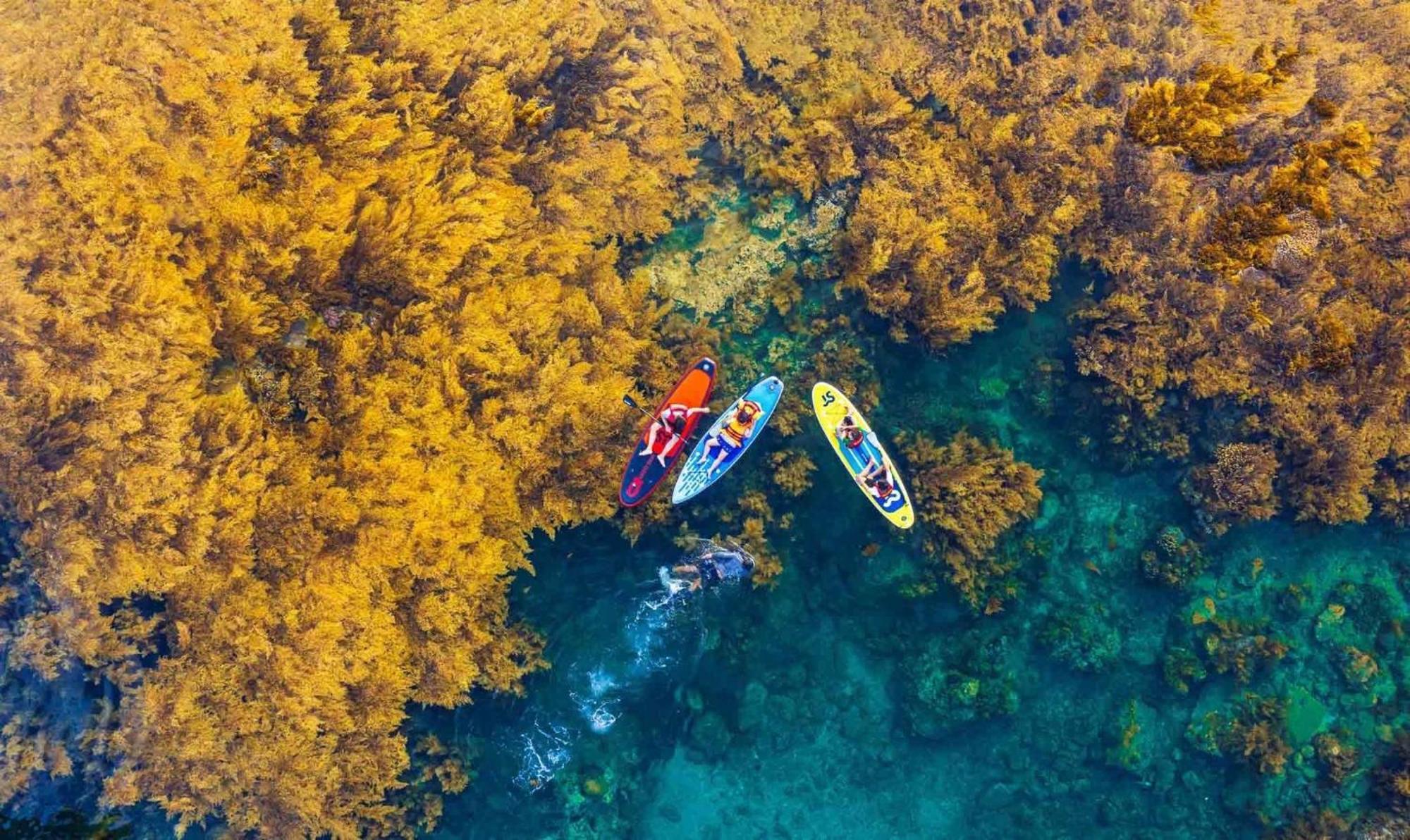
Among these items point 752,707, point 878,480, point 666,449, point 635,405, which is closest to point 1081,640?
point 878,480

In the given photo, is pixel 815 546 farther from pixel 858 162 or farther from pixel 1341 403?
pixel 1341 403

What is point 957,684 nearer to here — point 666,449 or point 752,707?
point 752,707

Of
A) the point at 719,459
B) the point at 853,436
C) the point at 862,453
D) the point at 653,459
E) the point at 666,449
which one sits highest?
the point at 666,449

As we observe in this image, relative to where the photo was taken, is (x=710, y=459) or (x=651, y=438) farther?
(x=710, y=459)

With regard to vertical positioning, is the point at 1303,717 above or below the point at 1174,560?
below

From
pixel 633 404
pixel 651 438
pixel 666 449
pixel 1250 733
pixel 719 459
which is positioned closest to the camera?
pixel 1250 733

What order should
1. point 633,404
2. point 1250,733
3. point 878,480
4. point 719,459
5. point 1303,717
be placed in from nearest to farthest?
point 1250,733 → point 1303,717 → point 633,404 → point 878,480 → point 719,459

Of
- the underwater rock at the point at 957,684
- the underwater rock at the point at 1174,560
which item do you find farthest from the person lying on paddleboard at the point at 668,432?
the underwater rock at the point at 1174,560
